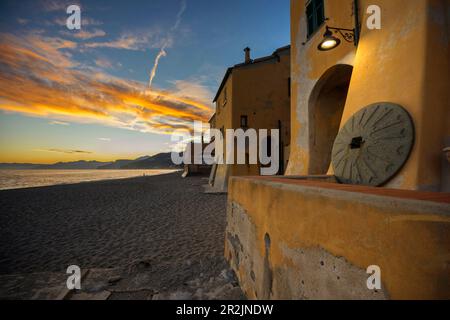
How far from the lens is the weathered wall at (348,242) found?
949 mm

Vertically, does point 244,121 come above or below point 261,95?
below

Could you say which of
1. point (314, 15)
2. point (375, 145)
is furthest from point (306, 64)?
point (375, 145)

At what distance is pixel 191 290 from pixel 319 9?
28.8 ft

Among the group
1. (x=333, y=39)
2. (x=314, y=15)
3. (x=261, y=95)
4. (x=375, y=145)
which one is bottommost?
(x=375, y=145)

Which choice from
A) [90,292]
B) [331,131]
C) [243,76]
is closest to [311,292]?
[90,292]

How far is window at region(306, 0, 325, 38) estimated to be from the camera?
21.2ft

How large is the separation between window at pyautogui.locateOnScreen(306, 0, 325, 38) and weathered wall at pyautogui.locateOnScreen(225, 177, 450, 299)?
6.78 meters

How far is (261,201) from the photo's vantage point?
2.71 meters

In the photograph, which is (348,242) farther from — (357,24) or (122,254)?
(357,24)

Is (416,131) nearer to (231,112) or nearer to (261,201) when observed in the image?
(261,201)

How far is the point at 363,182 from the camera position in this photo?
3734mm

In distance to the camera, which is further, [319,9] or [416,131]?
[319,9]

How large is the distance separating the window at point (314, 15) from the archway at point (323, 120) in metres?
2.03

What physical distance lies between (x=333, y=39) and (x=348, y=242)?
476 centimetres
